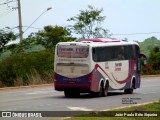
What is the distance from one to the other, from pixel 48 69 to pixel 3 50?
10.3 metres

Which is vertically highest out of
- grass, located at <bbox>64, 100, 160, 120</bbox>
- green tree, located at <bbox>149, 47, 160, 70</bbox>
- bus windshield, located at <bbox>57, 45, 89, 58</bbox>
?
bus windshield, located at <bbox>57, 45, 89, 58</bbox>

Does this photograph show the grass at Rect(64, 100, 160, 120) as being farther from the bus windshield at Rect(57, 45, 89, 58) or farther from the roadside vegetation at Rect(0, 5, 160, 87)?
the roadside vegetation at Rect(0, 5, 160, 87)

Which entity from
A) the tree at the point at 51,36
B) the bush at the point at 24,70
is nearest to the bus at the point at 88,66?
the bush at the point at 24,70

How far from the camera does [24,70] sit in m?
42.9

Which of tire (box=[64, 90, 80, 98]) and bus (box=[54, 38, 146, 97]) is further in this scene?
tire (box=[64, 90, 80, 98])

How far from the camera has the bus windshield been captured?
2814 centimetres

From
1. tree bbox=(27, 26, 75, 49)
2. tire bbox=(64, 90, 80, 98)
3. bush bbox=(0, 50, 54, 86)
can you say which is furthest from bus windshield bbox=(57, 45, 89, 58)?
tree bbox=(27, 26, 75, 49)

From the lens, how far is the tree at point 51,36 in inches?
2130

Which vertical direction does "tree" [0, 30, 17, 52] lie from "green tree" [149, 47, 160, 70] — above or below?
above

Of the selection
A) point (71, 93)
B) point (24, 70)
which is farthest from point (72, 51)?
point (24, 70)

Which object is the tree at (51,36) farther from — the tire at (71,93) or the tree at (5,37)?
the tire at (71,93)

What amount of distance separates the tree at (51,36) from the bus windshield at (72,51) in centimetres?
2497

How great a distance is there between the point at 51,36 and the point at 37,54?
9.97 meters

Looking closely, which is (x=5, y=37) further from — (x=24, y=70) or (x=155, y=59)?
(x=155, y=59)
